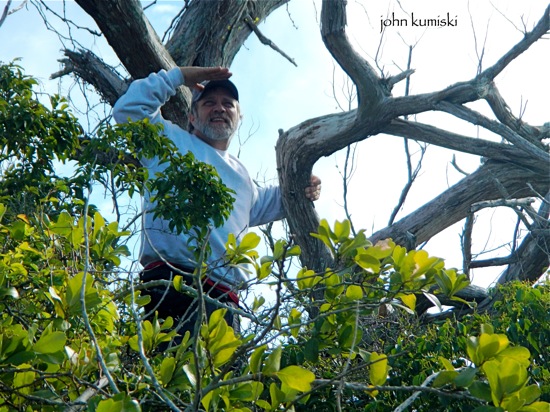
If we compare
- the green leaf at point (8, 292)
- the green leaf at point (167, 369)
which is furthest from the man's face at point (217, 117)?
the green leaf at point (167, 369)

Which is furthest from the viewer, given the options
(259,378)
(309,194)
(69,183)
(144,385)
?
(309,194)

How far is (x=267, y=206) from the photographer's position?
16.9 ft

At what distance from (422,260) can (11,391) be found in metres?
1.27

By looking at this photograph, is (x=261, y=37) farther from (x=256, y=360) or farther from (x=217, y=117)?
(x=256, y=360)

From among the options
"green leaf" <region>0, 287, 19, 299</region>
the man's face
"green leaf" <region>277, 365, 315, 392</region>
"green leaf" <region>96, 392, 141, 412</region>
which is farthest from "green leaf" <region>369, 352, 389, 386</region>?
the man's face

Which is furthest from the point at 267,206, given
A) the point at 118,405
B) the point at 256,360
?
the point at 118,405

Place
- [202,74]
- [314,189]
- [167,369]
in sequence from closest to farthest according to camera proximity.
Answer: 1. [167,369]
2. [202,74]
3. [314,189]

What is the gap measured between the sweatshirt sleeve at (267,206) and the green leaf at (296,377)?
291 centimetres

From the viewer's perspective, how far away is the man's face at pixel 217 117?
4.64 m

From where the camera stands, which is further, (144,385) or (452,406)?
(452,406)

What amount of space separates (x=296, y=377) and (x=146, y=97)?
2.64m

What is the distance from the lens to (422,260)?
97.4 inches

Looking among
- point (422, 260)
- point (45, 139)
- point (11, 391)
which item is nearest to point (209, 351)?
point (11, 391)

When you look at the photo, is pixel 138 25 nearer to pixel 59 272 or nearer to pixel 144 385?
pixel 59 272
